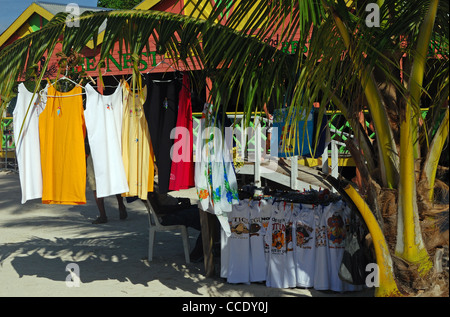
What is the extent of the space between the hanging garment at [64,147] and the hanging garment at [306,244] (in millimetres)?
2195

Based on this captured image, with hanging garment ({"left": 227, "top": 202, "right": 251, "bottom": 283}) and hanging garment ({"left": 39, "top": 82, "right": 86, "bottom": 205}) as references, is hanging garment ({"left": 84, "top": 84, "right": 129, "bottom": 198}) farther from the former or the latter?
hanging garment ({"left": 227, "top": 202, "right": 251, "bottom": 283})

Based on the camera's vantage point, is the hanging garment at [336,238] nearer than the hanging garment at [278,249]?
Yes

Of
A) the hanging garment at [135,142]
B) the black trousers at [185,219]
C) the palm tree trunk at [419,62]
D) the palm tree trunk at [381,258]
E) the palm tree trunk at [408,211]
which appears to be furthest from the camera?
the black trousers at [185,219]

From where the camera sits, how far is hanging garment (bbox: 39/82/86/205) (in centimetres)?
566

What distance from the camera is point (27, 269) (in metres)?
6.92

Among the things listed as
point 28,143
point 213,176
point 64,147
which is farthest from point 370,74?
point 28,143

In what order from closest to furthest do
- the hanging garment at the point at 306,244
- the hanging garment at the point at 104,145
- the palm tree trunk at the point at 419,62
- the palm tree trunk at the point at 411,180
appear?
the palm tree trunk at the point at 419,62
the palm tree trunk at the point at 411,180
the hanging garment at the point at 104,145
the hanging garment at the point at 306,244

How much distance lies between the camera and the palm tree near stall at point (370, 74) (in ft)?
13.4

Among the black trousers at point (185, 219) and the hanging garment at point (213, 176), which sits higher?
the hanging garment at point (213, 176)

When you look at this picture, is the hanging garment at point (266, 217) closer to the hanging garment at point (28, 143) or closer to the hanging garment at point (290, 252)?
the hanging garment at point (290, 252)

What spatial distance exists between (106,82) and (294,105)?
46.7 feet

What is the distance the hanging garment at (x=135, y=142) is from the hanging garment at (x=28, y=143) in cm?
85

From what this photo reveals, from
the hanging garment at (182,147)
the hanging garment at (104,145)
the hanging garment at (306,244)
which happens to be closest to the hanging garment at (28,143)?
the hanging garment at (104,145)

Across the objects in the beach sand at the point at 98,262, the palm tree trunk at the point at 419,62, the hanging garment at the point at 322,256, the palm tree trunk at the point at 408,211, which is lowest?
the beach sand at the point at 98,262
